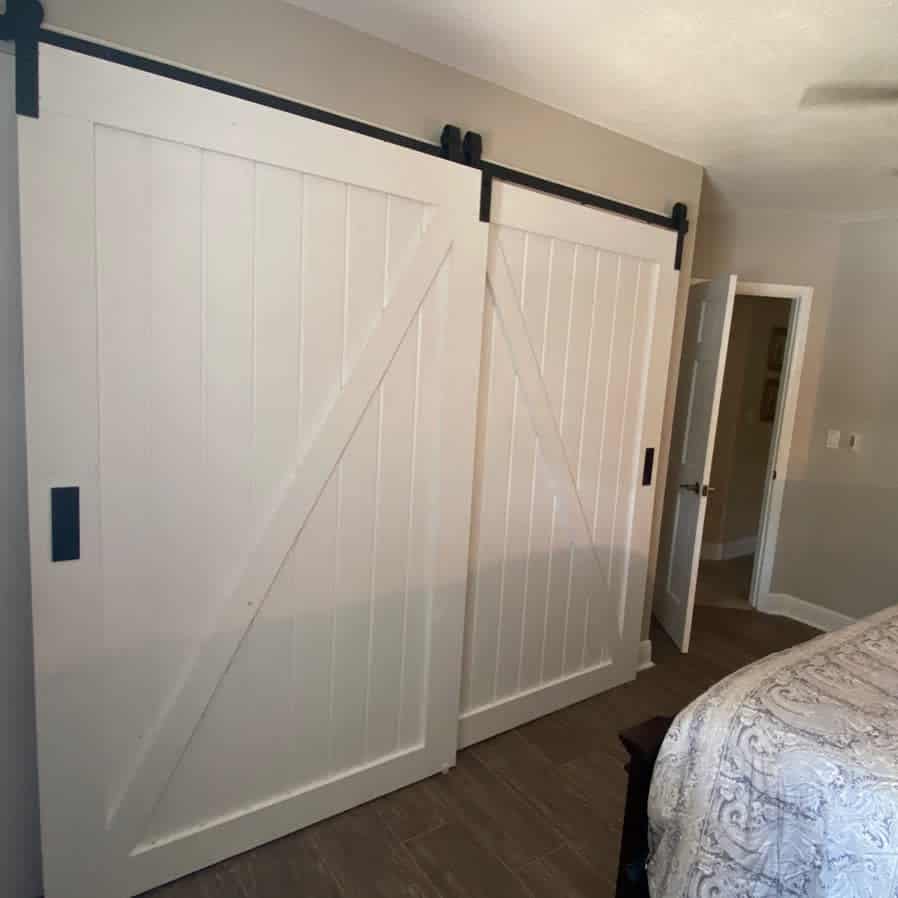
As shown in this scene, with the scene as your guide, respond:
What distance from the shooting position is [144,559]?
4.94ft

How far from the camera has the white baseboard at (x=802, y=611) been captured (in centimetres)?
350

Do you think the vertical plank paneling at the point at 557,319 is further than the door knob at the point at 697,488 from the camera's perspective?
No

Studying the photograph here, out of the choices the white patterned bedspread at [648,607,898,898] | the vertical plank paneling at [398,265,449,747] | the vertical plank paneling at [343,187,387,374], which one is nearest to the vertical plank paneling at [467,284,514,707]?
the vertical plank paneling at [398,265,449,747]

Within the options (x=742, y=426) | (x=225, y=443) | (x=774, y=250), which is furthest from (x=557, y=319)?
(x=742, y=426)

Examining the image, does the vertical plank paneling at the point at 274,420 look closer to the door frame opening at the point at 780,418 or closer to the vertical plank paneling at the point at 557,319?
the vertical plank paneling at the point at 557,319

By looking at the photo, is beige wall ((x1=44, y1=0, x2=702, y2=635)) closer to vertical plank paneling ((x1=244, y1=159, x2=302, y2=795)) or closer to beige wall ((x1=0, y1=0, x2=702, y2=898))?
beige wall ((x1=0, y1=0, x2=702, y2=898))

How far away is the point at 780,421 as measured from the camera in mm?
3582

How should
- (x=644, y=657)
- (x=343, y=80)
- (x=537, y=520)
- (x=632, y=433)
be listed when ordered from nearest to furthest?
1. (x=343, y=80)
2. (x=537, y=520)
3. (x=632, y=433)
4. (x=644, y=657)

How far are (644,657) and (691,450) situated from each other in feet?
3.78

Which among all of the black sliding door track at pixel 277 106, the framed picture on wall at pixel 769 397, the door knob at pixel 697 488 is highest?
the black sliding door track at pixel 277 106

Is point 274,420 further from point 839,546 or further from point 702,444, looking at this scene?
point 839,546

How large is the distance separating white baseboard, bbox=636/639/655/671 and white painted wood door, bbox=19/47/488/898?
142 centimetres

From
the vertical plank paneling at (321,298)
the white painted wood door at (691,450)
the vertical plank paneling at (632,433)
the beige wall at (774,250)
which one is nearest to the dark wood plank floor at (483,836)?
the vertical plank paneling at (632,433)

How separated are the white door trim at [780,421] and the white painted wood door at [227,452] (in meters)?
2.47
